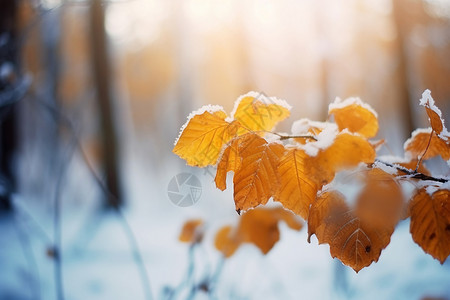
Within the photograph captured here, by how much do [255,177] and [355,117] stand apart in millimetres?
404

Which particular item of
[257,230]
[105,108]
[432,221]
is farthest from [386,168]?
[105,108]

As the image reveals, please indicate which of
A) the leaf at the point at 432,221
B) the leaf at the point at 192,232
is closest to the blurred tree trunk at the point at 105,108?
the leaf at the point at 192,232

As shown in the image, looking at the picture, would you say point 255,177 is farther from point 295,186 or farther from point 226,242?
point 226,242

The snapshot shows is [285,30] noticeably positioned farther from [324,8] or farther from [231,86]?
[231,86]

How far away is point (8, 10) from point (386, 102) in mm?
22492

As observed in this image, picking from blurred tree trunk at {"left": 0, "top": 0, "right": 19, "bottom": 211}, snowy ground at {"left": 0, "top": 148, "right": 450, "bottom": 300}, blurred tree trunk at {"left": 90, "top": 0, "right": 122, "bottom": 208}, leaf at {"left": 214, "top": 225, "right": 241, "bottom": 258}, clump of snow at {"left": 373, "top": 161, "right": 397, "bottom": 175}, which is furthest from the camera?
blurred tree trunk at {"left": 90, "top": 0, "right": 122, "bottom": 208}

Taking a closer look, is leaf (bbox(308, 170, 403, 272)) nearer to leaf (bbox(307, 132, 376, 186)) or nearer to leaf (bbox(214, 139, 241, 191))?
leaf (bbox(307, 132, 376, 186))

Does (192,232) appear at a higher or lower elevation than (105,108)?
higher

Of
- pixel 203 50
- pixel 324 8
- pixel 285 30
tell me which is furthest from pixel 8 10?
pixel 203 50

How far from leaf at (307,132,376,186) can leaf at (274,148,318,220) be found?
69mm

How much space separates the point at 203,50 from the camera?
2028cm

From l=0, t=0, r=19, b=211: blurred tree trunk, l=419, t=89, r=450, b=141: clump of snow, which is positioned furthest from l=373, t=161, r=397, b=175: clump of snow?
l=0, t=0, r=19, b=211: blurred tree trunk

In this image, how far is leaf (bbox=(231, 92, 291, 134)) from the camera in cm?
85

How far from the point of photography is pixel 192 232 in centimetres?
168
